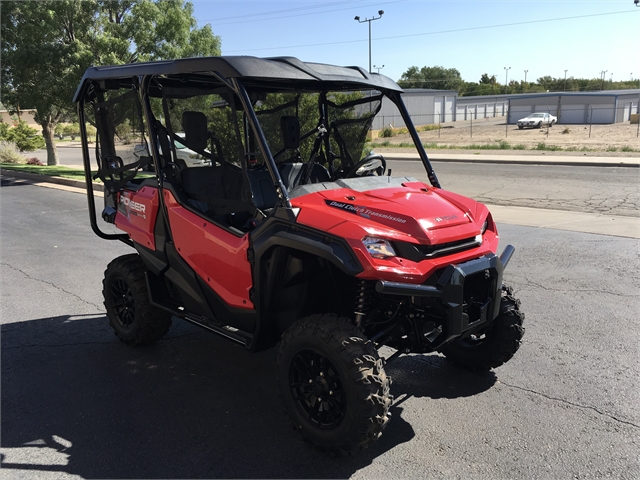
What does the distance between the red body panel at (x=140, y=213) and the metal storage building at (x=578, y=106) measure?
52.6 metres

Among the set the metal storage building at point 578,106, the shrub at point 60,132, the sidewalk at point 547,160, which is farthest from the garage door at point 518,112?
the shrub at point 60,132

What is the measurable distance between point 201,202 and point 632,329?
4.01 metres

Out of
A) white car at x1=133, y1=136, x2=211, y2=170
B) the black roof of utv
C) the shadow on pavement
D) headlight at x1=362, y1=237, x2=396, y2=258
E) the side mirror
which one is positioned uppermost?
the black roof of utv

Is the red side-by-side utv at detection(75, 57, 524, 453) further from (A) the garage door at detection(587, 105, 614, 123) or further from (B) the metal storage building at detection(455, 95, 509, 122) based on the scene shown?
(B) the metal storage building at detection(455, 95, 509, 122)

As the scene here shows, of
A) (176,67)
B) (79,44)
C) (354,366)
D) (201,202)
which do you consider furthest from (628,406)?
(79,44)

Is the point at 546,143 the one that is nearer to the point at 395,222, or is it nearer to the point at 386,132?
the point at 386,132

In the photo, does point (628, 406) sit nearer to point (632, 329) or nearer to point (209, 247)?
point (632, 329)

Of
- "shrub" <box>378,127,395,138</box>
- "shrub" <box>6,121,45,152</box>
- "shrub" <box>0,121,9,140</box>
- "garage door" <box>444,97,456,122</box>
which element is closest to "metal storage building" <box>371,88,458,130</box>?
"garage door" <box>444,97,456,122</box>

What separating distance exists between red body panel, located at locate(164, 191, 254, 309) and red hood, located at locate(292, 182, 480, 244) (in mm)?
582

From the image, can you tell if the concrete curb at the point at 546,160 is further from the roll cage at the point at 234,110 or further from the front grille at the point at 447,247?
the front grille at the point at 447,247

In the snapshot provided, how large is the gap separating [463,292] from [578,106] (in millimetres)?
56525

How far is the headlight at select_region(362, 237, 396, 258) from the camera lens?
3100 millimetres

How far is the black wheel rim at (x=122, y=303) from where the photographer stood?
4934 mm

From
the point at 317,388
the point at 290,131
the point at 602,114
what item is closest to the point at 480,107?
the point at 602,114
